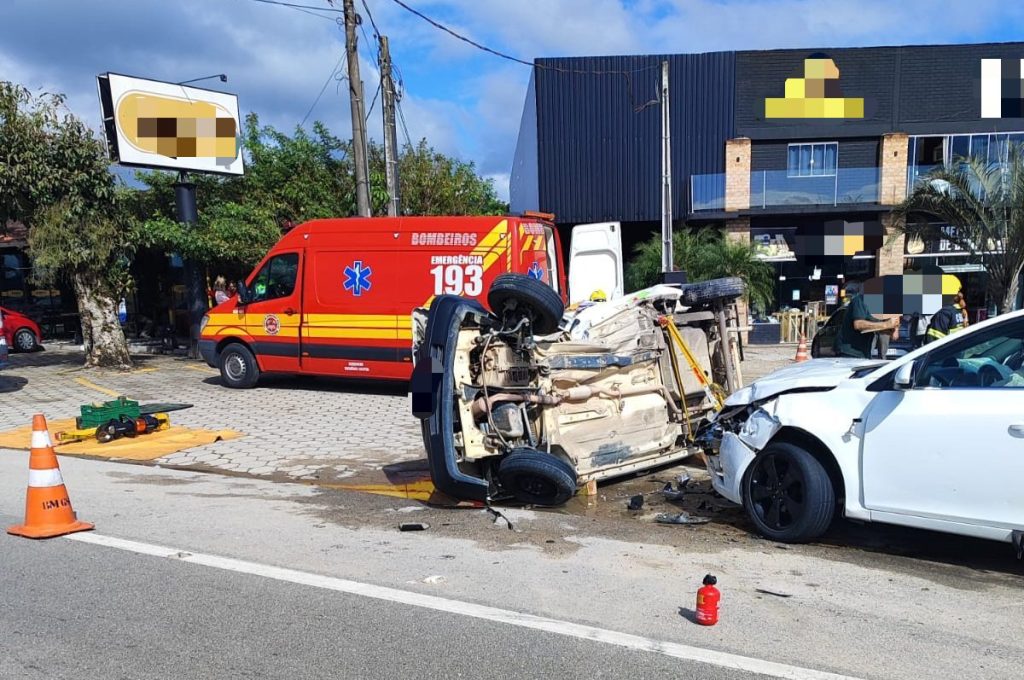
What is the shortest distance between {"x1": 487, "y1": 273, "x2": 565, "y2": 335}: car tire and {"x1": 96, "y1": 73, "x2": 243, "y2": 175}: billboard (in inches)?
481

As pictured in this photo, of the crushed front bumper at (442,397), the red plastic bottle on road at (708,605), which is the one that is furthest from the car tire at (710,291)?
the red plastic bottle on road at (708,605)

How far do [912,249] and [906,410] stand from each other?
19212mm

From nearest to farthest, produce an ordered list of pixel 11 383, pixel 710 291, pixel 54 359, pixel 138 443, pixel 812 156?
pixel 710 291 < pixel 138 443 < pixel 11 383 < pixel 54 359 < pixel 812 156

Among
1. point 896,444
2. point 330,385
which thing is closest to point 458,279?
point 330,385

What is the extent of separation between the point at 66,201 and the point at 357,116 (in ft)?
19.1

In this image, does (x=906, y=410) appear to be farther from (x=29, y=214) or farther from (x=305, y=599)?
(x=29, y=214)

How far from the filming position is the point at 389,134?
14609 mm

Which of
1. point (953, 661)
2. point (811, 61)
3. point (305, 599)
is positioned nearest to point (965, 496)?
point (953, 661)

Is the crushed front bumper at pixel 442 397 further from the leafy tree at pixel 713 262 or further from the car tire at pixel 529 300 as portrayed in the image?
the leafy tree at pixel 713 262

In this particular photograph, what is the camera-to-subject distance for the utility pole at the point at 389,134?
46.8 feet

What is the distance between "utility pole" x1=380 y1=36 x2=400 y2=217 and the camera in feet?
46.8

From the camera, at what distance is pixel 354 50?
1408 cm

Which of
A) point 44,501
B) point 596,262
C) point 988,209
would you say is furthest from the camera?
point 596,262

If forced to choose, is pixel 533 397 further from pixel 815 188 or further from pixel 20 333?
pixel 20 333
